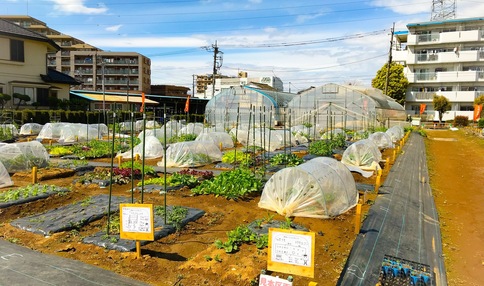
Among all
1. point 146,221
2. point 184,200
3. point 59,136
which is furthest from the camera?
point 59,136

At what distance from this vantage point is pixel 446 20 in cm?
3828

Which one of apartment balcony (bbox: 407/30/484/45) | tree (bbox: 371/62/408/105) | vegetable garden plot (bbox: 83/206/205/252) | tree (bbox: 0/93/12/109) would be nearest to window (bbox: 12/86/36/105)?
tree (bbox: 0/93/12/109)

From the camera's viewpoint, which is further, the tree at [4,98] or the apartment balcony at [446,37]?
the apartment balcony at [446,37]

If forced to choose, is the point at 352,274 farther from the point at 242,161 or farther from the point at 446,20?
the point at 446,20

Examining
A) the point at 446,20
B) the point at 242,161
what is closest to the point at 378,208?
the point at 242,161

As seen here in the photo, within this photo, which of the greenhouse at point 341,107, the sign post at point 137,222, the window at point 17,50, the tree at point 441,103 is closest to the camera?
the sign post at point 137,222

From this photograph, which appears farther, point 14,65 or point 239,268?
point 14,65

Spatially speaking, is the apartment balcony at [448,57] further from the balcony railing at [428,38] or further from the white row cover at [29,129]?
the white row cover at [29,129]

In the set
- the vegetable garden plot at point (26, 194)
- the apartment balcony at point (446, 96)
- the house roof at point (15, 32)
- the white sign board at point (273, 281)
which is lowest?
the vegetable garden plot at point (26, 194)

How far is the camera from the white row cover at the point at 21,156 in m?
10.2

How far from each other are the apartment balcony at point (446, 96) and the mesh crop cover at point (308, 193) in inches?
1450

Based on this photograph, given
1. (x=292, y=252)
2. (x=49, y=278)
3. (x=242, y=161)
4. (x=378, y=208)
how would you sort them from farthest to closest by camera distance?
(x=242, y=161)
(x=378, y=208)
(x=49, y=278)
(x=292, y=252)

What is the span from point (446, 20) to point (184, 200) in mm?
41417

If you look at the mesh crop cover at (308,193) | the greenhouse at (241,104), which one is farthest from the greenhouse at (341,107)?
the mesh crop cover at (308,193)
